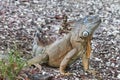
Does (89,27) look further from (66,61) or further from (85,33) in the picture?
(66,61)

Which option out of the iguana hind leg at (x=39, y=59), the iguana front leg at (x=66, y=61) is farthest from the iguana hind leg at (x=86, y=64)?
the iguana hind leg at (x=39, y=59)

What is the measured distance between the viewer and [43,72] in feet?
17.1

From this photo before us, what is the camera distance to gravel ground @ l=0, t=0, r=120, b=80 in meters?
5.72

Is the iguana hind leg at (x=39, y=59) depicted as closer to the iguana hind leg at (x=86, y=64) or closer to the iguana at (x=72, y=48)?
the iguana at (x=72, y=48)

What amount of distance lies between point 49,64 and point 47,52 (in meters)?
0.14

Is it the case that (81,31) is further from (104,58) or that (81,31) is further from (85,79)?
(104,58)

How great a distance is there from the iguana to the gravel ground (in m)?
0.11

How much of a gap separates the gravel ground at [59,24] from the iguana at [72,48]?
11 centimetres

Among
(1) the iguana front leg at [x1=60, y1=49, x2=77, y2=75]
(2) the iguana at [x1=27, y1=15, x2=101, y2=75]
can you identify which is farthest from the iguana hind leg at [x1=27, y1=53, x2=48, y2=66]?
(1) the iguana front leg at [x1=60, y1=49, x2=77, y2=75]

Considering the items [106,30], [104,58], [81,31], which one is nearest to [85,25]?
[81,31]

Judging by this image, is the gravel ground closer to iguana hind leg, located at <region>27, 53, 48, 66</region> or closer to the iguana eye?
iguana hind leg, located at <region>27, 53, 48, 66</region>

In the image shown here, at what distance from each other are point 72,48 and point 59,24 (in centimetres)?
264

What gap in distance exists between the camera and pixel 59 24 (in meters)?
7.91

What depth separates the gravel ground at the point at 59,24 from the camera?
572cm
